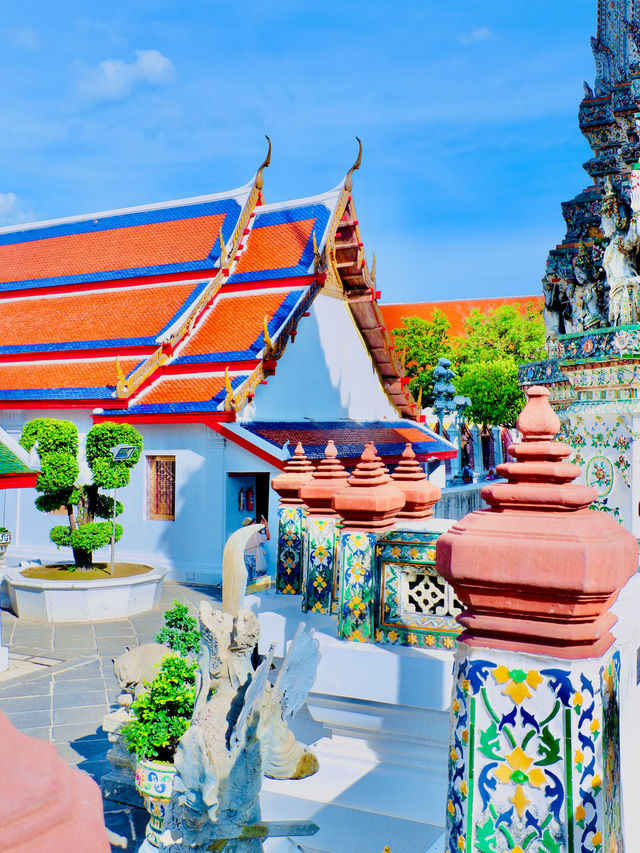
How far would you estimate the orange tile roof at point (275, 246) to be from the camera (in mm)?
16484

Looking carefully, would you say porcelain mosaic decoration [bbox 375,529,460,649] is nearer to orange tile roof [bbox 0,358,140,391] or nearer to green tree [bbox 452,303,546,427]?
orange tile roof [bbox 0,358,140,391]

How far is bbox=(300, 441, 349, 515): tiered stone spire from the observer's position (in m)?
5.25

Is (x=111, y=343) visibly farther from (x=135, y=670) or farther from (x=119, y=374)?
(x=135, y=670)

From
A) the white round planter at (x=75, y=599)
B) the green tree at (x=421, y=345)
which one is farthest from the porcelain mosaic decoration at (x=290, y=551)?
the green tree at (x=421, y=345)

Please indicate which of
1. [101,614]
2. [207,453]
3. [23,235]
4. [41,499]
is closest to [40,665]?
[101,614]

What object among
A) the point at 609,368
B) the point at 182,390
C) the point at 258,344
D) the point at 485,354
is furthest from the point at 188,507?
the point at 485,354

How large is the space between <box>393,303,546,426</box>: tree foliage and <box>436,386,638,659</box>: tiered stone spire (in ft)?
95.8

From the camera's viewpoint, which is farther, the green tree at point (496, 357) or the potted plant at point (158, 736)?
→ the green tree at point (496, 357)

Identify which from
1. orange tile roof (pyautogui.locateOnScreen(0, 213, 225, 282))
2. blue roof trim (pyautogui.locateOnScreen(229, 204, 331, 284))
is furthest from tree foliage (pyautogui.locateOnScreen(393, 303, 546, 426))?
orange tile roof (pyautogui.locateOnScreen(0, 213, 225, 282))

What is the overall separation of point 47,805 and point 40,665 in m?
8.63

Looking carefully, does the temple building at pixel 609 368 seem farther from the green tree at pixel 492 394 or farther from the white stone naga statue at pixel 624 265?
the green tree at pixel 492 394

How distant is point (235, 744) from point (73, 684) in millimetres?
5475

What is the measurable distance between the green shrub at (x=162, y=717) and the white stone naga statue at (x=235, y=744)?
1.06 m

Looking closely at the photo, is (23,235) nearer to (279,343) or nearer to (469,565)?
(279,343)
